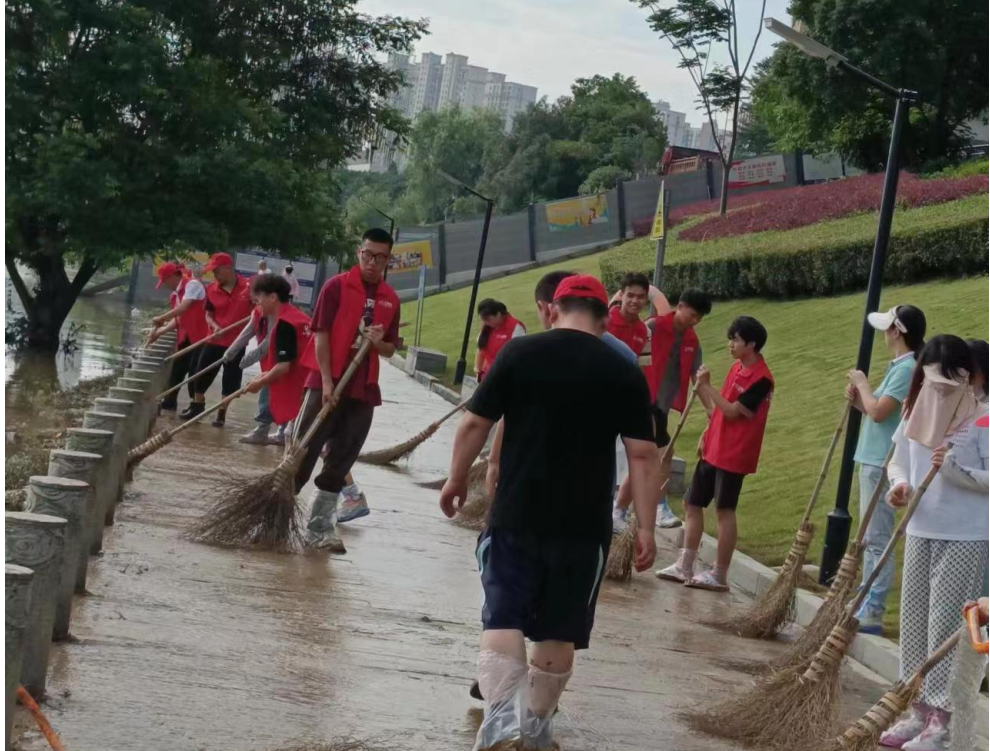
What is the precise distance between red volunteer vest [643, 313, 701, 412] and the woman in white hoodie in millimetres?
4671

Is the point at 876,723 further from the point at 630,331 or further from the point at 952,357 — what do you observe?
the point at 630,331

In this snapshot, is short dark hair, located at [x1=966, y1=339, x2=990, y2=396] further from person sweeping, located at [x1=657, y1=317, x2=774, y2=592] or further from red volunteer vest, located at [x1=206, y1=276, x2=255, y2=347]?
red volunteer vest, located at [x1=206, y1=276, x2=255, y2=347]

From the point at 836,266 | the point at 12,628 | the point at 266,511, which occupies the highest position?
the point at 836,266

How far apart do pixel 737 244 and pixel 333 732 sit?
2737 centimetres

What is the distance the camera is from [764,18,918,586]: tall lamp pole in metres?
9.87

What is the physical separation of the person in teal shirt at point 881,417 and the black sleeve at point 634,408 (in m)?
2.80

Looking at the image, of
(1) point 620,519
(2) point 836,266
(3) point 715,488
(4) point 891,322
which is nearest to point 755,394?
(3) point 715,488

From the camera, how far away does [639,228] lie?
5050 cm

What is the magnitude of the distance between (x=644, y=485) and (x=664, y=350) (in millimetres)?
5890

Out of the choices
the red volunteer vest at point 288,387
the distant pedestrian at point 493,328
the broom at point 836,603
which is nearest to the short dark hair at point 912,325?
the broom at point 836,603

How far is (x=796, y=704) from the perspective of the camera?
6.05 meters

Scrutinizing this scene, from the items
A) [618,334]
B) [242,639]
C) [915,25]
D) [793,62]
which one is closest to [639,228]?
[793,62]

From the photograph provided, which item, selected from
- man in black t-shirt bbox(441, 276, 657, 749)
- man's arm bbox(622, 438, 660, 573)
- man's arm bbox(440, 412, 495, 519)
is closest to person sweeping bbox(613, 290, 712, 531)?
man's arm bbox(622, 438, 660, 573)

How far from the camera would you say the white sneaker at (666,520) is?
1216 cm
